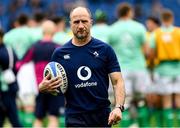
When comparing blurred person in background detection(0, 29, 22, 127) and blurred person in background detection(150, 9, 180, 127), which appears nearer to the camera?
blurred person in background detection(0, 29, 22, 127)

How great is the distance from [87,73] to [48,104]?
21.6ft

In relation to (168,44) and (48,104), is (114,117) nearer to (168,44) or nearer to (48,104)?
(48,104)

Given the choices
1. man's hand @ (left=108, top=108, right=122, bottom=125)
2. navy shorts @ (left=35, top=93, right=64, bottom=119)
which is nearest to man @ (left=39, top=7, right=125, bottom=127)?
man's hand @ (left=108, top=108, right=122, bottom=125)

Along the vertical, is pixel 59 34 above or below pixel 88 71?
above

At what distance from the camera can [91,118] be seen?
8.55m

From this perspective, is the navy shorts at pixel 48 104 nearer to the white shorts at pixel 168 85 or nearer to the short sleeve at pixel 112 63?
the white shorts at pixel 168 85

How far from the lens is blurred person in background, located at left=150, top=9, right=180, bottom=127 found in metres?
16.0

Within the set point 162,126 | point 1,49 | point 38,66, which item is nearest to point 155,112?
point 162,126

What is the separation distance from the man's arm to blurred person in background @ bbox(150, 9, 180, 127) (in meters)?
7.71

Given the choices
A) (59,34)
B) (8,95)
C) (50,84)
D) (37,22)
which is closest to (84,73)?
(50,84)

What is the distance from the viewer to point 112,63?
27.5ft

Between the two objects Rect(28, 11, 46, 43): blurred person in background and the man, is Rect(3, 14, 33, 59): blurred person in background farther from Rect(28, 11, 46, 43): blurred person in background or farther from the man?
the man

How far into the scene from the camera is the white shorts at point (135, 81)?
1608 cm

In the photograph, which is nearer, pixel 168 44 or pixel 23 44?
pixel 168 44
